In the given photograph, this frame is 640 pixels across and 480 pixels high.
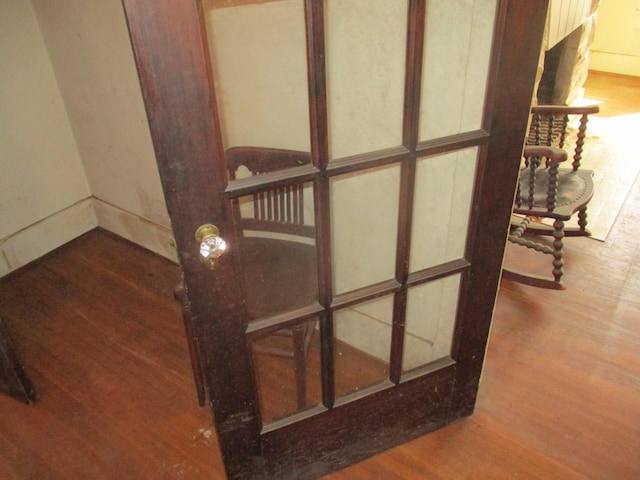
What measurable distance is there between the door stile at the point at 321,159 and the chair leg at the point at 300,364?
0.11 meters

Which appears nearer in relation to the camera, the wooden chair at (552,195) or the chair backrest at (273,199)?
the chair backrest at (273,199)

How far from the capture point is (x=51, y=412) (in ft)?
6.51

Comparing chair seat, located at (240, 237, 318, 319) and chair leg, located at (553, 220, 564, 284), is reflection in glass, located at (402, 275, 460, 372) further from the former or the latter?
chair leg, located at (553, 220, 564, 284)

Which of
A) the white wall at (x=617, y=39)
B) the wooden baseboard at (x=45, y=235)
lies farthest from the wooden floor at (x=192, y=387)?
the white wall at (x=617, y=39)

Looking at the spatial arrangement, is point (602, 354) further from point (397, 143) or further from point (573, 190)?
point (397, 143)

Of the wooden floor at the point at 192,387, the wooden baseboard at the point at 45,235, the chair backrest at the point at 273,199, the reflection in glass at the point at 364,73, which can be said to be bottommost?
the wooden floor at the point at 192,387

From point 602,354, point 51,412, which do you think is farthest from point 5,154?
point 602,354

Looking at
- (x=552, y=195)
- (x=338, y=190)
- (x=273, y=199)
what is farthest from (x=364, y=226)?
(x=552, y=195)

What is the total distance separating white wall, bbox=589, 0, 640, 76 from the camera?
15.0ft

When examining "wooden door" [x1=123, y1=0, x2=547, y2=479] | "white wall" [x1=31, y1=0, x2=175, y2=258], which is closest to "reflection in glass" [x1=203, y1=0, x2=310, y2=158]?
"wooden door" [x1=123, y1=0, x2=547, y2=479]

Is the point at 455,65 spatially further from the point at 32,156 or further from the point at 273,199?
the point at 32,156

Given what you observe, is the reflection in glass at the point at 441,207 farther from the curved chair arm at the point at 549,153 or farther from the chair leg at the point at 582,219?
the chair leg at the point at 582,219

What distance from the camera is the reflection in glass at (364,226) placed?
53.1 inches

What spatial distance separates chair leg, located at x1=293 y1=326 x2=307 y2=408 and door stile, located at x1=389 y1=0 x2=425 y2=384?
25 cm
